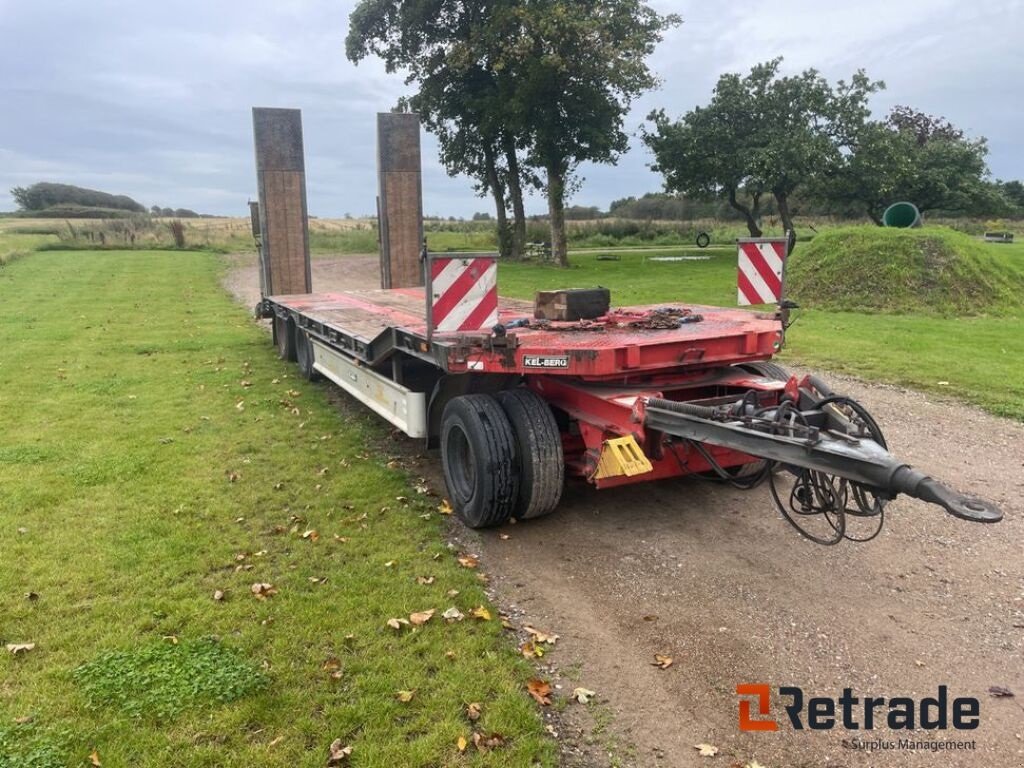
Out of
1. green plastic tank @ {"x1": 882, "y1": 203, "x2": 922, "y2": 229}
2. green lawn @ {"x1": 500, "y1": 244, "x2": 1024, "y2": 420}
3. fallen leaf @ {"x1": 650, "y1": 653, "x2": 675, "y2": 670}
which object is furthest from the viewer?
green plastic tank @ {"x1": 882, "y1": 203, "x2": 922, "y2": 229}

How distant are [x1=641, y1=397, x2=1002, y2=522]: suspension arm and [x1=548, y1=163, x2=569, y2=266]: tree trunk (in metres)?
25.4

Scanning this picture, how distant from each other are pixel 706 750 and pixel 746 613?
43.8 inches

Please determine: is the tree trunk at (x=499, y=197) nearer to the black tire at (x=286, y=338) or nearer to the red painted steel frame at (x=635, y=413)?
the black tire at (x=286, y=338)

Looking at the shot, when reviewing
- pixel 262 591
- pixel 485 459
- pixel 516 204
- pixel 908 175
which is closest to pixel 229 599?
pixel 262 591

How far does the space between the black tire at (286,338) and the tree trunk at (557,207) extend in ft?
61.6

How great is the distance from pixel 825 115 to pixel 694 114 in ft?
18.2

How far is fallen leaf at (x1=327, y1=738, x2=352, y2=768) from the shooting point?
2.91 m

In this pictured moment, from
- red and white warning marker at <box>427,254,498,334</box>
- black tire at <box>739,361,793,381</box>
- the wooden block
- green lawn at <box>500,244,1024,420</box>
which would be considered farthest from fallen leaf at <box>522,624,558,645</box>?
green lawn at <box>500,244,1024,420</box>

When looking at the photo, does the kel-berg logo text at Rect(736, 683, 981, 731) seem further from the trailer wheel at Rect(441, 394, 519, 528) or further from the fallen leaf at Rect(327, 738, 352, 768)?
the trailer wheel at Rect(441, 394, 519, 528)

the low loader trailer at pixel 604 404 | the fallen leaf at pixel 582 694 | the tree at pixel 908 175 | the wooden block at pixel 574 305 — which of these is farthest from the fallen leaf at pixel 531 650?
the tree at pixel 908 175

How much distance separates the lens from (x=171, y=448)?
267 inches

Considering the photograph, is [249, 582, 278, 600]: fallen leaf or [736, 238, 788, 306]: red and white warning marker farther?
[736, 238, 788, 306]: red and white warning marker

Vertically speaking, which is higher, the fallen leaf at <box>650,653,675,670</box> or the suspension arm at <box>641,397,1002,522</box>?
the suspension arm at <box>641,397,1002,522</box>

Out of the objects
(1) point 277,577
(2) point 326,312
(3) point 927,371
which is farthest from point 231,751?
(3) point 927,371
